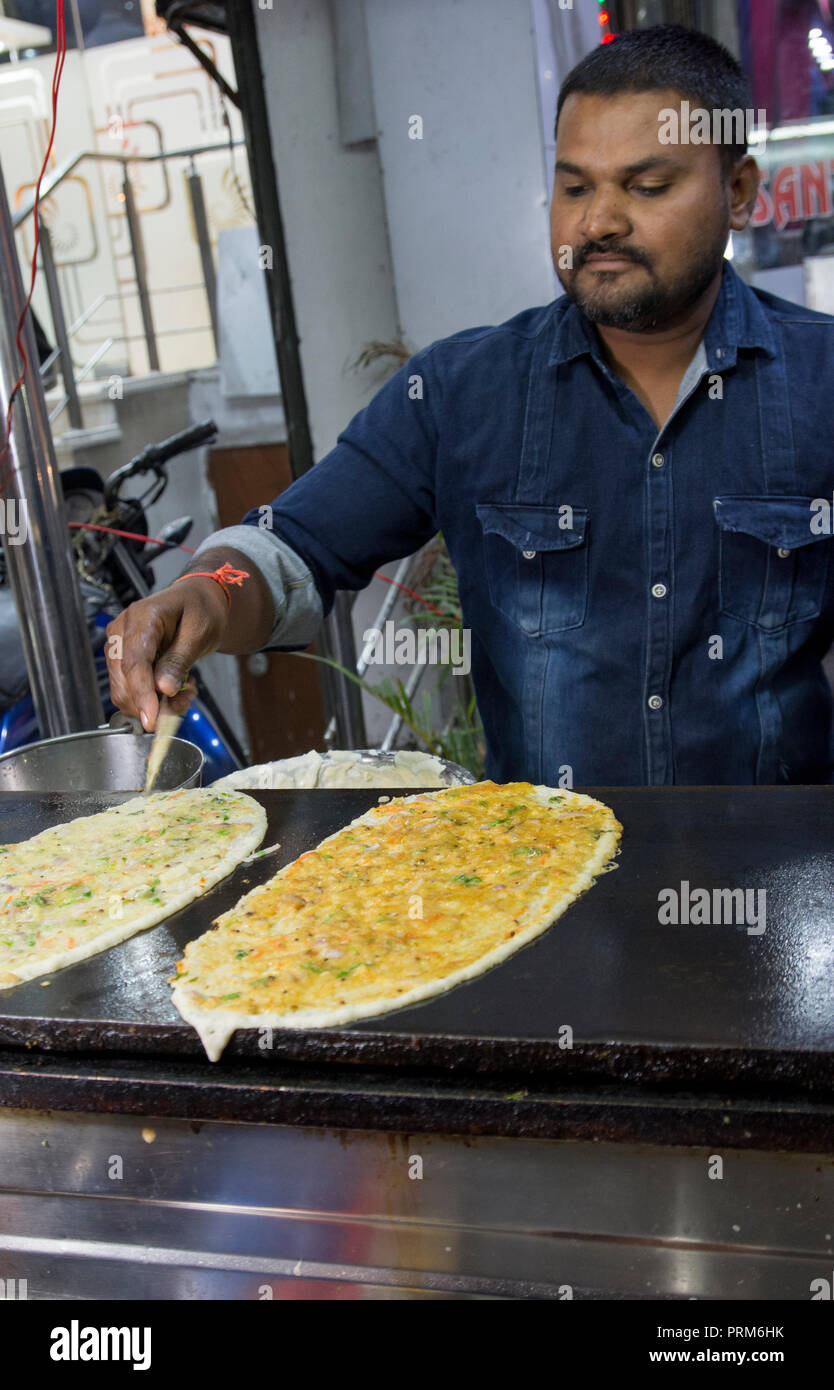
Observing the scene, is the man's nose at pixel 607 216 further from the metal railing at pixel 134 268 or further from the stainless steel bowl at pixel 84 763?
the metal railing at pixel 134 268

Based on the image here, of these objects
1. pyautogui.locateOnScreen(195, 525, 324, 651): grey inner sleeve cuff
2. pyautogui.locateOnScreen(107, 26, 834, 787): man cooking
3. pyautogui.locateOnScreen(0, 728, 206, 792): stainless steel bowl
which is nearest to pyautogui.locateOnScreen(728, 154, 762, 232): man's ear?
pyautogui.locateOnScreen(107, 26, 834, 787): man cooking

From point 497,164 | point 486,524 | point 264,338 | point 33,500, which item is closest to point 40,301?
point 264,338

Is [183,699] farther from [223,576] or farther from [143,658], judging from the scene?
[223,576]

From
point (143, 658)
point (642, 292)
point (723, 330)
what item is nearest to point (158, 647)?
point (143, 658)

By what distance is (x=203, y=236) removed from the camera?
6.84 metres

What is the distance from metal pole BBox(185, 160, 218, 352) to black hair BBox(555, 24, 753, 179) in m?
5.12

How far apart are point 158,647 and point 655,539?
2.86 feet

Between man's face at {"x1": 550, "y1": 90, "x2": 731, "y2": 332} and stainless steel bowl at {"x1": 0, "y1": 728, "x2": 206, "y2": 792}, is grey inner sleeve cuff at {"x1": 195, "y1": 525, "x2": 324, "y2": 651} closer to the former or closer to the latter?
stainless steel bowl at {"x1": 0, "y1": 728, "x2": 206, "y2": 792}

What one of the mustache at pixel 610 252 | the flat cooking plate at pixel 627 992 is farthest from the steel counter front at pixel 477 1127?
the mustache at pixel 610 252

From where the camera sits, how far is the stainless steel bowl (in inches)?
88.1

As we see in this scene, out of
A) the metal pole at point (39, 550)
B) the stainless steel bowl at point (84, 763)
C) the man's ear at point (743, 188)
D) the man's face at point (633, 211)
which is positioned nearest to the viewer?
the man's face at point (633, 211)

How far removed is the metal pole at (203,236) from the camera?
22.1ft

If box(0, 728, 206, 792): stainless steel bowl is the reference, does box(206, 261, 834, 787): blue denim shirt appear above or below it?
above

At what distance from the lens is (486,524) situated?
2.16 meters
